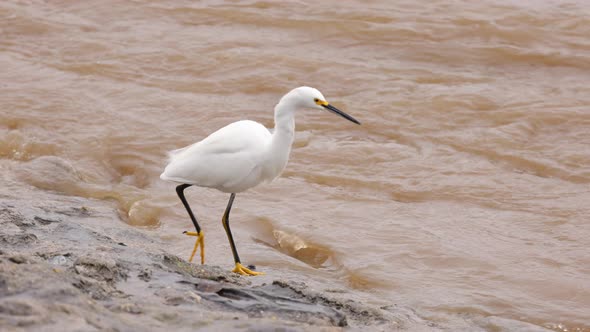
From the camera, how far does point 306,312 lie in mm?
3615

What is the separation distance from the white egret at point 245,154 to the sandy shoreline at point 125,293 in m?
0.63

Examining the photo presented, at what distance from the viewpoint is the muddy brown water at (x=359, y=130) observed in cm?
607

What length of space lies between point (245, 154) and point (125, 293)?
1.91 meters

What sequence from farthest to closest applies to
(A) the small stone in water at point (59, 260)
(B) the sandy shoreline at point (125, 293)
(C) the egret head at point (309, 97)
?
1. (C) the egret head at point (309, 97)
2. (A) the small stone in water at point (59, 260)
3. (B) the sandy shoreline at point (125, 293)

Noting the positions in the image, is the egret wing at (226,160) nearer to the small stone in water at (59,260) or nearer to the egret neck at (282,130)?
the egret neck at (282,130)

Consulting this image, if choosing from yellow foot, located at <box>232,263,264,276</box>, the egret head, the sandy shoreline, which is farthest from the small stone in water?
the egret head

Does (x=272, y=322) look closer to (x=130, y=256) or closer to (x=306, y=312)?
(x=306, y=312)

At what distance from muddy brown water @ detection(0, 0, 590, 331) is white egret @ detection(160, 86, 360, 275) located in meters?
0.67

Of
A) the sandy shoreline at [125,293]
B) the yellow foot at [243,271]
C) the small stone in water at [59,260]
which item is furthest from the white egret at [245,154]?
the small stone in water at [59,260]

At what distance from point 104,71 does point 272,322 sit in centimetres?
777

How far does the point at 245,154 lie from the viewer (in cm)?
530

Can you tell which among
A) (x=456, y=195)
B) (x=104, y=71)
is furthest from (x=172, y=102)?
(x=456, y=195)

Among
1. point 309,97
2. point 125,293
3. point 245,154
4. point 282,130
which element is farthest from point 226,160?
point 125,293

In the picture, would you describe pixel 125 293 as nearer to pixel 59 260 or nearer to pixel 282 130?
pixel 59 260
